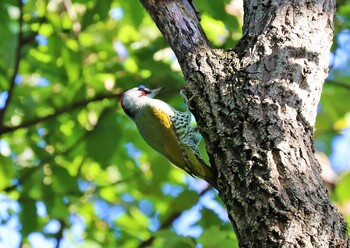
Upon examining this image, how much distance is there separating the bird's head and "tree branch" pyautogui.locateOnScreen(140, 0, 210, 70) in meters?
1.65

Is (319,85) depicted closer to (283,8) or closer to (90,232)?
(283,8)

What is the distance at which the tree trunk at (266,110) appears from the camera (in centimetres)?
227

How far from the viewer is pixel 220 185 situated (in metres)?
2.51

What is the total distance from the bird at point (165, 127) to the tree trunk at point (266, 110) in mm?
1292

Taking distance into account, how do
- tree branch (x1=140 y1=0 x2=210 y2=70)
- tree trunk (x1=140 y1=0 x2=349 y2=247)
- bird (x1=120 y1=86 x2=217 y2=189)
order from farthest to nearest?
bird (x1=120 y1=86 x2=217 y2=189) → tree branch (x1=140 y1=0 x2=210 y2=70) → tree trunk (x1=140 y1=0 x2=349 y2=247)

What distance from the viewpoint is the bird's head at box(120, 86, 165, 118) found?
4.75 meters

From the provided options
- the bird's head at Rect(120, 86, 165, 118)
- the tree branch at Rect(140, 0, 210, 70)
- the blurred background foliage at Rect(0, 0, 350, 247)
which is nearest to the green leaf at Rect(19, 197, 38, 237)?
the blurred background foliage at Rect(0, 0, 350, 247)

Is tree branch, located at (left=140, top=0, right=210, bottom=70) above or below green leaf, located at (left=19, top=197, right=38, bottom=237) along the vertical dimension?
above

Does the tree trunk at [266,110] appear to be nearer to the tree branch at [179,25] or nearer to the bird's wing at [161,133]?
the tree branch at [179,25]

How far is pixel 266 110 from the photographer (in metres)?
2.53

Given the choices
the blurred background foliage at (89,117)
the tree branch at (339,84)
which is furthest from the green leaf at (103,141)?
the tree branch at (339,84)

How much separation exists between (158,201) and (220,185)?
353 cm

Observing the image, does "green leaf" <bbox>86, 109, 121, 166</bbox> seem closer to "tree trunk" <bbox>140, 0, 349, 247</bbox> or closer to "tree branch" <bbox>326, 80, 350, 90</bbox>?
"tree branch" <bbox>326, 80, 350, 90</bbox>

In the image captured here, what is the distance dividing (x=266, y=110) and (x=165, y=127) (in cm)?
199
